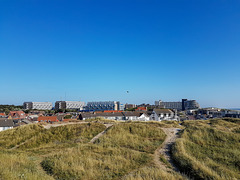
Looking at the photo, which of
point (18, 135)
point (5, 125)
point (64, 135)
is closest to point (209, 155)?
point (64, 135)

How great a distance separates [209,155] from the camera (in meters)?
14.4

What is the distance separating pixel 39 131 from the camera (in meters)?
25.7

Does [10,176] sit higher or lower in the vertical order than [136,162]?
higher

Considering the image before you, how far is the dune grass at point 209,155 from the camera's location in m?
9.70

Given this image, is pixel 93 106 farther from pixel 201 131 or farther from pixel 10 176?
pixel 10 176

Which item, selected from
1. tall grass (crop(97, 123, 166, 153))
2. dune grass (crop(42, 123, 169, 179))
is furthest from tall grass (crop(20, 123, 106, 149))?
dune grass (crop(42, 123, 169, 179))

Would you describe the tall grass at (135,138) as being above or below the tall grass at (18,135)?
above

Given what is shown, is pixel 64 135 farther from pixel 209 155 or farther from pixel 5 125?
pixel 5 125

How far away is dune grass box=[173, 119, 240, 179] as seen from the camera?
9703 millimetres

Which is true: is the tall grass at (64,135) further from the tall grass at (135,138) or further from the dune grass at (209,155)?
the dune grass at (209,155)

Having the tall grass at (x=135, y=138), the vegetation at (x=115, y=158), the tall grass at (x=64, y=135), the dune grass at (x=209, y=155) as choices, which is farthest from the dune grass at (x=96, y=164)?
the tall grass at (x=64, y=135)

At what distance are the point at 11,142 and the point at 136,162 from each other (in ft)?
64.7

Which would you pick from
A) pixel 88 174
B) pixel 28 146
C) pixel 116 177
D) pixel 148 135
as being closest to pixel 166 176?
pixel 116 177

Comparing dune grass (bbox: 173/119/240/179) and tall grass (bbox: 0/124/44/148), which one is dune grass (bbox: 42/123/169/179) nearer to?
dune grass (bbox: 173/119/240/179)
